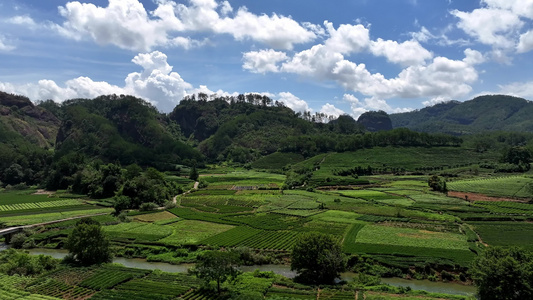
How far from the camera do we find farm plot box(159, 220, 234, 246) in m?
68.8

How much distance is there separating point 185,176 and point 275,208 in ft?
305

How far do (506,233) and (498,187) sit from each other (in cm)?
5757

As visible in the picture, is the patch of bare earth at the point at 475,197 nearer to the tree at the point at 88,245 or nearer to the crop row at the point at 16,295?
the tree at the point at 88,245

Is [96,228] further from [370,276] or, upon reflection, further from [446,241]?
[446,241]

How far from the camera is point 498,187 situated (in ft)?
383

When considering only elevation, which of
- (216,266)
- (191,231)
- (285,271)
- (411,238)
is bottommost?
(285,271)

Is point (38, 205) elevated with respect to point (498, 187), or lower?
lower

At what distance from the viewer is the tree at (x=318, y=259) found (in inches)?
1892

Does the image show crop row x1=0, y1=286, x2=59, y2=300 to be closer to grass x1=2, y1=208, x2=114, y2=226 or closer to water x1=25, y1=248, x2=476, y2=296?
water x1=25, y1=248, x2=476, y2=296

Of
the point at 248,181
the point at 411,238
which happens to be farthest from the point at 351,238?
the point at 248,181

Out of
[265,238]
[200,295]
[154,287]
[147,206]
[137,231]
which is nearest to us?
[200,295]

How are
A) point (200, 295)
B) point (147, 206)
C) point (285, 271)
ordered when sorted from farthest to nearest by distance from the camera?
1. point (147, 206)
2. point (285, 271)
3. point (200, 295)

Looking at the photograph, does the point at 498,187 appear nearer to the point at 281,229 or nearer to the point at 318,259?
the point at 281,229

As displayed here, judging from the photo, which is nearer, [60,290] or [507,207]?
[60,290]
